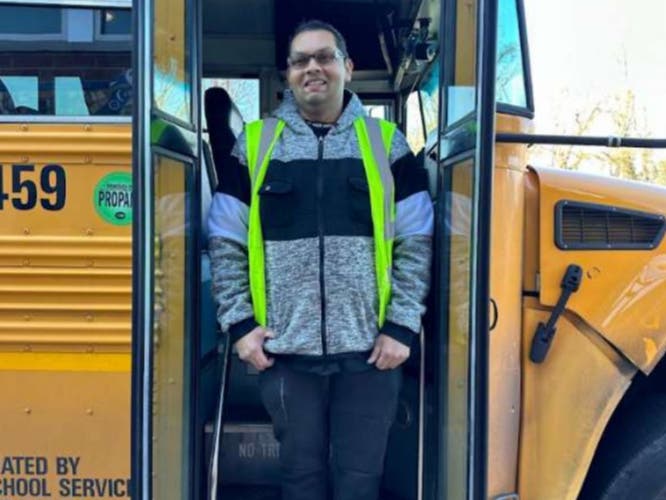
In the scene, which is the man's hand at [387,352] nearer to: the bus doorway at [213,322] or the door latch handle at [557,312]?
the bus doorway at [213,322]

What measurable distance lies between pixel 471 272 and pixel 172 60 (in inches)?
36.4

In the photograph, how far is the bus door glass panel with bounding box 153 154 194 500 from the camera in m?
1.85

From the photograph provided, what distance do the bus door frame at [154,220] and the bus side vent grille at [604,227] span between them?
1053mm

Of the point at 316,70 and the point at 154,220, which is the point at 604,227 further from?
the point at 154,220

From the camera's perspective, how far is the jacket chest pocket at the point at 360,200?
199 cm

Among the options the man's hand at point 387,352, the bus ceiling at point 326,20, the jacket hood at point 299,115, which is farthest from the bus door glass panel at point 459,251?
the bus ceiling at point 326,20

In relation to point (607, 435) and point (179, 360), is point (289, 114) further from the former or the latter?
point (607, 435)

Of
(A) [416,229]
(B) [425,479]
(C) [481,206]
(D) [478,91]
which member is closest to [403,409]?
(B) [425,479]

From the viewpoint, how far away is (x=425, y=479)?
2.16 metres


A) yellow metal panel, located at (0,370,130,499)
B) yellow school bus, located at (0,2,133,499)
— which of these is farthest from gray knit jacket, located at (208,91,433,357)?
yellow metal panel, located at (0,370,130,499)

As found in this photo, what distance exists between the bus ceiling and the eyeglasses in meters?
1.12

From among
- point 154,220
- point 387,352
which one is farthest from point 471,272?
point 154,220

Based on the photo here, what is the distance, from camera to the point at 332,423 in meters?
2.08

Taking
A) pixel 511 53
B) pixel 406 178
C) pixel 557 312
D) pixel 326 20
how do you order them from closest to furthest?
pixel 406 178 → pixel 557 312 → pixel 511 53 → pixel 326 20
